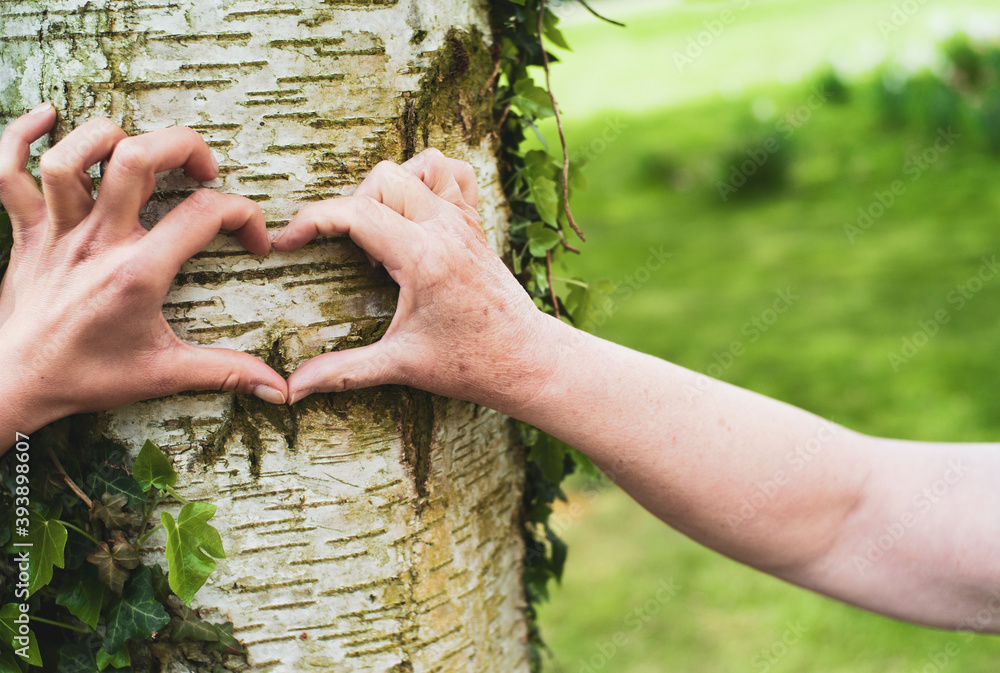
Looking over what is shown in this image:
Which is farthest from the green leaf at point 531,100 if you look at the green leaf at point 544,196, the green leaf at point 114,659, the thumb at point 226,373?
the green leaf at point 114,659

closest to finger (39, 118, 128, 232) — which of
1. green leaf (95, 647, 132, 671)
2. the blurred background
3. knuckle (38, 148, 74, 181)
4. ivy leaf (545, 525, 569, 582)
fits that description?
knuckle (38, 148, 74, 181)

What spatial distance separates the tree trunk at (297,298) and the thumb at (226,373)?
44mm

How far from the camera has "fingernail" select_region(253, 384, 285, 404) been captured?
1.15 m

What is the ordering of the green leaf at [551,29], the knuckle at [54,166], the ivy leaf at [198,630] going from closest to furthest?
the knuckle at [54,166]
the ivy leaf at [198,630]
the green leaf at [551,29]

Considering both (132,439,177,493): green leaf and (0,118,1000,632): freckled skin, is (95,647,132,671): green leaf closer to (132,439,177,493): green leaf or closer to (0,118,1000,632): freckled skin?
(132,439,177,493): green leaf

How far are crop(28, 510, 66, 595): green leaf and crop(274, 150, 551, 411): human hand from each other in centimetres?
41

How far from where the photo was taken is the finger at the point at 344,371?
45.1 inches

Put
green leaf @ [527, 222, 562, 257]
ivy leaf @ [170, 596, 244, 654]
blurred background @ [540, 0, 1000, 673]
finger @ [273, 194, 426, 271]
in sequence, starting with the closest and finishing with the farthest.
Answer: finger @ [273, 194, 426, 271], ivy leaf @ [170, 596, 244, 654], green leaf @ [527, 222, 562, 257], blurred background @ [540, 0, 1000, 673]

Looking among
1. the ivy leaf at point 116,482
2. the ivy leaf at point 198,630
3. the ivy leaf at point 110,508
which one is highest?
the ivy leaf at point 116,482

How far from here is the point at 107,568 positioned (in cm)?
119

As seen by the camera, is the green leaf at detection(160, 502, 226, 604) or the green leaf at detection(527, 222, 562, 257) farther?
the green leaf at detection(527, 222, 562, 257)

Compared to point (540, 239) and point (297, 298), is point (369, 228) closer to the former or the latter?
point (297, 298)

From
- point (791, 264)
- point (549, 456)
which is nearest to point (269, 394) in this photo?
point (549, 456)

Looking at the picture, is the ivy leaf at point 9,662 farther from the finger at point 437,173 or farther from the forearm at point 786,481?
the forearm at point 786,481
